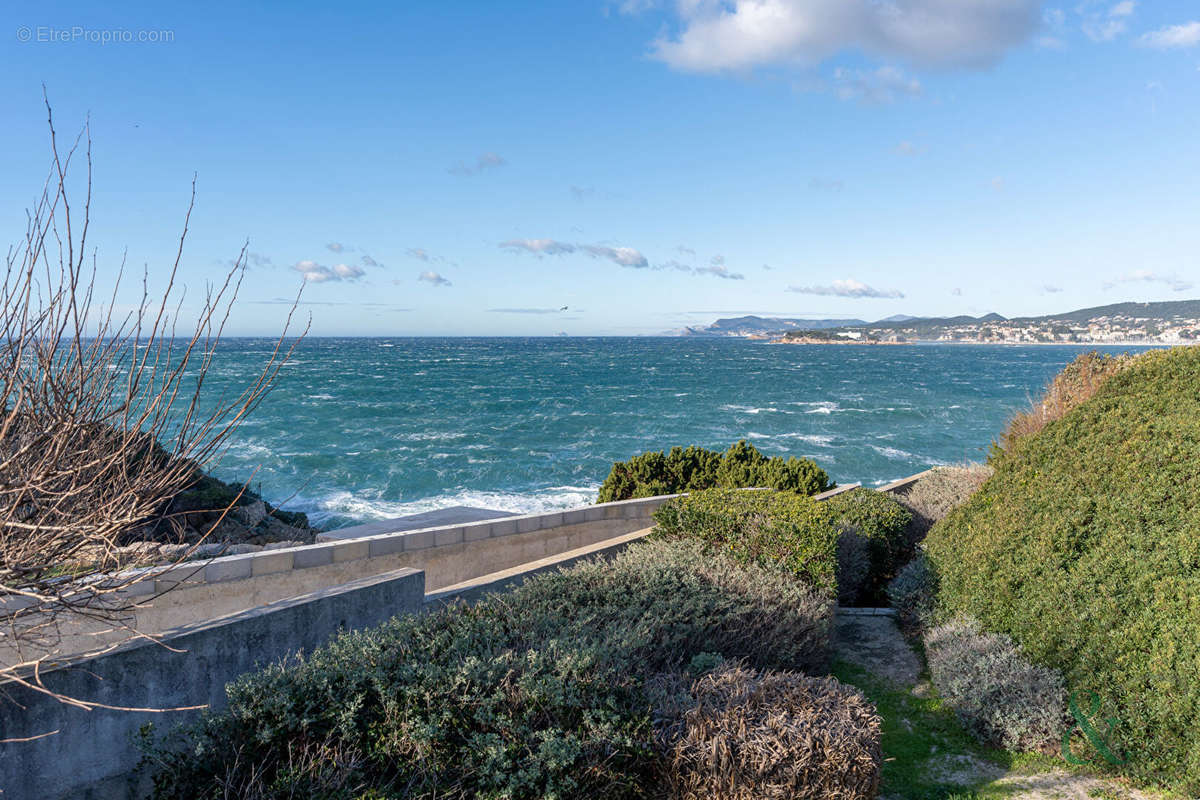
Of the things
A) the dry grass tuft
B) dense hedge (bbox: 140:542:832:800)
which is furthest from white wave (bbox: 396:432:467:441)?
dense hedge (bbox: 140:542:832:800)

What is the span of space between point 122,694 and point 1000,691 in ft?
21.3

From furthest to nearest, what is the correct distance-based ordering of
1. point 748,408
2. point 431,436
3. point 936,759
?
point 748,408 < point 431,436 < point 936,759

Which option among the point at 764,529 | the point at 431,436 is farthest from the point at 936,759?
the point at 431,436

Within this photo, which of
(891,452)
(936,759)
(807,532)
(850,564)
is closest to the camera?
(936,759)

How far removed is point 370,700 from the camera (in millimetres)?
4293

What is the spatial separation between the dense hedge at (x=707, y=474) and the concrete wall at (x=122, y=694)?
9.26m

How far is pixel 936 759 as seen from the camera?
5.50m

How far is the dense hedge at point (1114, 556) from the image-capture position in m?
4.86

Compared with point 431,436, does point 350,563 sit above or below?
above

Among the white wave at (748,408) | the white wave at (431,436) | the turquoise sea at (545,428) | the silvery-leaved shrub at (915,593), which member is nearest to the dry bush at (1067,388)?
the silvery-leaved shrub at (915,593)

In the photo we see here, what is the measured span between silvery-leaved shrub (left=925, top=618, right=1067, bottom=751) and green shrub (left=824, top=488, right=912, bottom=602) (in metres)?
2.96

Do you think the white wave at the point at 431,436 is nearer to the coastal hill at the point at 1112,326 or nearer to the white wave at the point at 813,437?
the white wave at the point at 813,437

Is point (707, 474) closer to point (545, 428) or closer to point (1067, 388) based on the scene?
point (1067, 388)

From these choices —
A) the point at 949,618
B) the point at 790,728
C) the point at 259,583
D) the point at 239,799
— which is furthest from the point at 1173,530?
the point at 259,583
